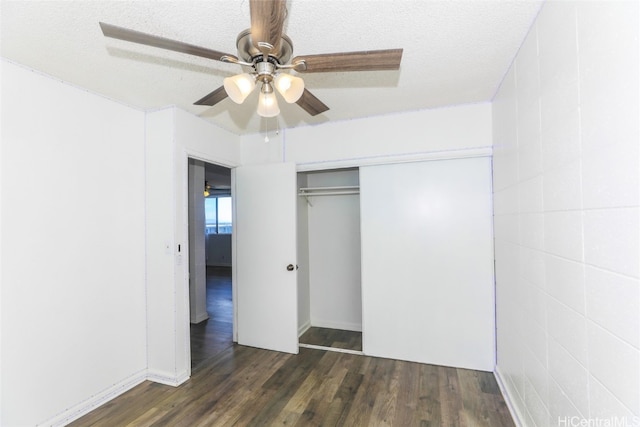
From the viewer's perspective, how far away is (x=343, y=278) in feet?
12.1

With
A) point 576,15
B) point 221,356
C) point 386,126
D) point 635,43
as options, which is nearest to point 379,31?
point 576,15

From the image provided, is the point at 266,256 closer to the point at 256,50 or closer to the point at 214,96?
the point at 214,96

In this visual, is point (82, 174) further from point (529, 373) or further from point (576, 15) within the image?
point (529, 373)

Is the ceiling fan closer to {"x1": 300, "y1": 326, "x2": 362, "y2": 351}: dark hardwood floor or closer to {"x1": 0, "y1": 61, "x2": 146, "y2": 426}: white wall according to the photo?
{"x1": 0, "y1": 61, "x2": 146, "y2": 426}: white wall

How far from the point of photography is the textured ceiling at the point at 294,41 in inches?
55.5

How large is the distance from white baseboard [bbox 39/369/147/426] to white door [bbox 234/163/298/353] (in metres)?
1.05

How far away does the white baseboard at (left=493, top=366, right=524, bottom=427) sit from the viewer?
191 cm

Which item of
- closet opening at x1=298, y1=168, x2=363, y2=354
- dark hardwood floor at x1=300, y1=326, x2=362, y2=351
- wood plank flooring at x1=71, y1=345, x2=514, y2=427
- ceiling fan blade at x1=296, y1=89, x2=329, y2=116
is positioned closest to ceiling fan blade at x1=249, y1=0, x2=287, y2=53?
ceiling fan blade at x1=296, y1=89, x2=329, y2=116

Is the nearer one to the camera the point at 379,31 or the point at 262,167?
the point at 379,31

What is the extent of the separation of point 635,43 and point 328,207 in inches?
120

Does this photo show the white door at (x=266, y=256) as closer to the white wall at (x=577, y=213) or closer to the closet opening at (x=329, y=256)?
the closet opening at (x=329, y=256)

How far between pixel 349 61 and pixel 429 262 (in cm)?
207

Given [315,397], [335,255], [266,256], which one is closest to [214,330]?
[266,256]

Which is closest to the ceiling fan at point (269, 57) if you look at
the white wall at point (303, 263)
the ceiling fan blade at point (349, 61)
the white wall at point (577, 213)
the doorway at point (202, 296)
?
the ceiling fan blade at point (349, 61)
